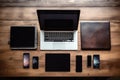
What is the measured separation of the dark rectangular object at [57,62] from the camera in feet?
11.9

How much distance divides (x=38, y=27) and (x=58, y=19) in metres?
0.49

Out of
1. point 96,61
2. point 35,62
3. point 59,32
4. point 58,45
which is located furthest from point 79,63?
point 35,62

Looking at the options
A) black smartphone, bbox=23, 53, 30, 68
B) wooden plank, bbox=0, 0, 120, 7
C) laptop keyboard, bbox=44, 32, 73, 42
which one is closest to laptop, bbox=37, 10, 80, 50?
laptop keyboard, bbox=44, 32, 73, 42

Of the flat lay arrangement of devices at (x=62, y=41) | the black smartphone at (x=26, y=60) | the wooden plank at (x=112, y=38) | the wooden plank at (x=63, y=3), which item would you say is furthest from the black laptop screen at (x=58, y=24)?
the wooden plank at (x=112, y=38)

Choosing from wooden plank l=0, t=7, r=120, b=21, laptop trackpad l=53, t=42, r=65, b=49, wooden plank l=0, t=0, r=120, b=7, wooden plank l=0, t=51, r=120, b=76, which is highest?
wooden plank l=0, t=0, r=120, b=7

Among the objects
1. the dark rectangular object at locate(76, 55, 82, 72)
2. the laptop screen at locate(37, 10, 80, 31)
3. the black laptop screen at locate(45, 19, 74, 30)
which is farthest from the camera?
the dark rectangular object at locate(76, 55, 82, 72)

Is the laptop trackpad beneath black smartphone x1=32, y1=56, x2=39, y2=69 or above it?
above

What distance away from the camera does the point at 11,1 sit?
12.2 feet

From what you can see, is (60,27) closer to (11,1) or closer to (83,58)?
(83,58)

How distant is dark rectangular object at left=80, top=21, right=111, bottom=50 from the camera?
3.62 meters

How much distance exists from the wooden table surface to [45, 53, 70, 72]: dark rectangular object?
0.17 ft

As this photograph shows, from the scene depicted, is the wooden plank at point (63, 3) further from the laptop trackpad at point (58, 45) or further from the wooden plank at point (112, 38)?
the laptop trackpad at point (58, 45)

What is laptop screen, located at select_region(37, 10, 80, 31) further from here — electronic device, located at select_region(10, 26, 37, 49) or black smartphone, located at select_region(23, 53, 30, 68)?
black smartphone, located at select_region(23, 53, 30, 68)

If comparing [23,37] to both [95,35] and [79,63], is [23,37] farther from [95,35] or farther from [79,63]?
[95,35]
